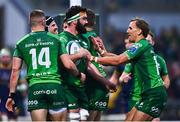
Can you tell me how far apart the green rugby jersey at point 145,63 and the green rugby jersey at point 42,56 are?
143 centimetres

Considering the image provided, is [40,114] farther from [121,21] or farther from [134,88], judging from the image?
[121,21]

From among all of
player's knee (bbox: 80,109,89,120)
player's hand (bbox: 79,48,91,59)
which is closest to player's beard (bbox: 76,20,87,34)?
player's hand (bbox: 79,48,91,59)

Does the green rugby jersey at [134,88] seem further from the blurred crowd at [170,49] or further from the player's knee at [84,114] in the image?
the blurred crowd at [170,49]

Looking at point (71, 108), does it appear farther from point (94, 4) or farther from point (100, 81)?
point (94, 4)

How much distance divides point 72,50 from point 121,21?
17.9 m

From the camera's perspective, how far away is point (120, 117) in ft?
87.2

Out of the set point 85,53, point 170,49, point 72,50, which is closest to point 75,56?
point 85,53

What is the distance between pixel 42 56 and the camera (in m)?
17.2

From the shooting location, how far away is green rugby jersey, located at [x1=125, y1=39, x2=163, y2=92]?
59.4ft

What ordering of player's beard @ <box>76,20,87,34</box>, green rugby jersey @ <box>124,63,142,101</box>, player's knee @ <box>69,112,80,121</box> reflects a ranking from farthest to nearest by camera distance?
green rugby jersey @ <box>124,63,142,101</box>, player's beard @ <box>76,20,87,34</box>, player's knee @ <box>69,112,80,121</box>

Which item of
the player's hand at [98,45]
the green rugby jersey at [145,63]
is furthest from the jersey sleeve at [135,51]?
the player's hand at [98,45]

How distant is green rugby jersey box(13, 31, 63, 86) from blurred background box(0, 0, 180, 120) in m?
12.6

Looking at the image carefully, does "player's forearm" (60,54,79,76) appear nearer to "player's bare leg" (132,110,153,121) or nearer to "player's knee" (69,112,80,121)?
"player's knee" (69,112,80,121)

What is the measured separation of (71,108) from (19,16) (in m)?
15.8
